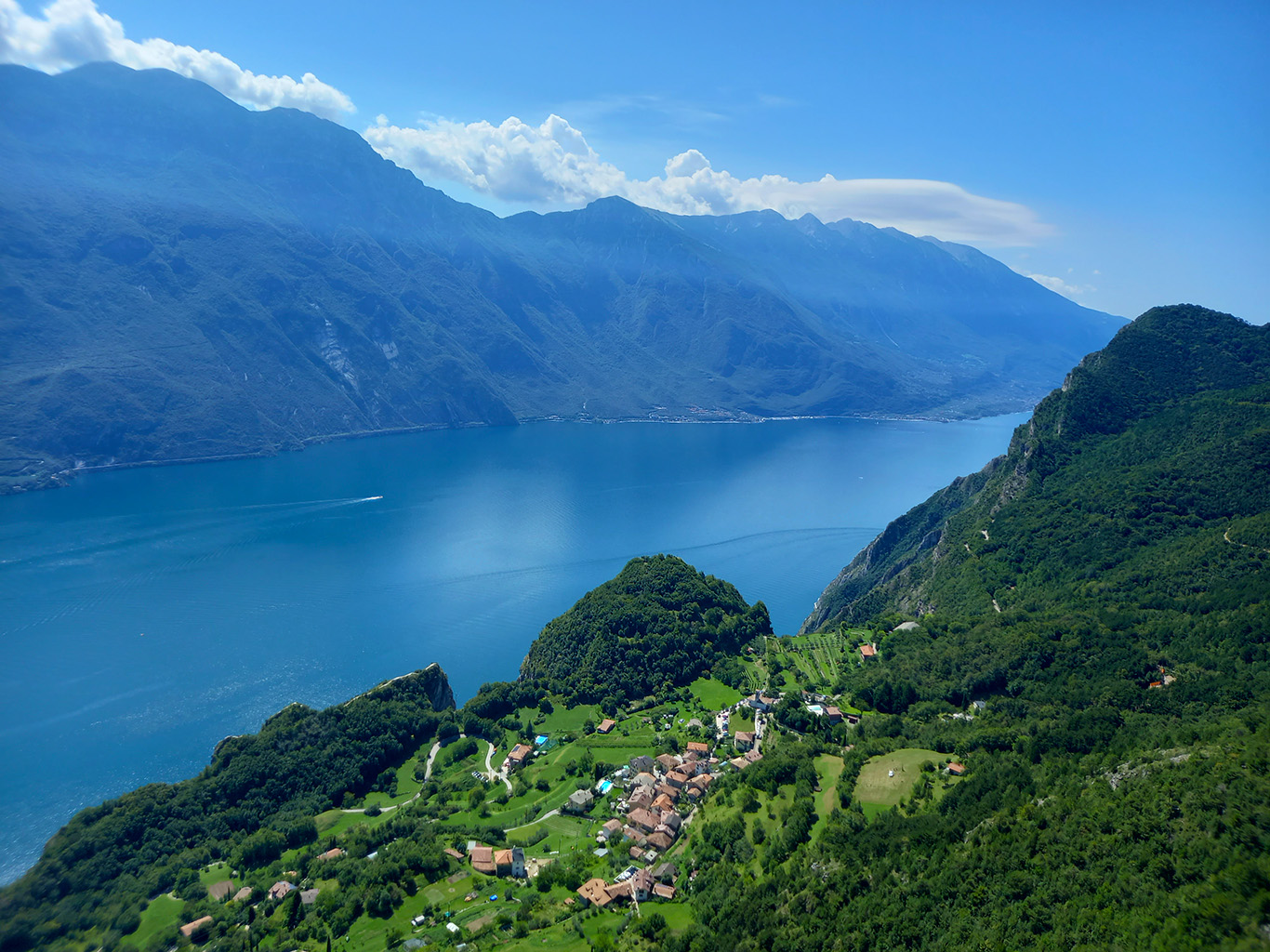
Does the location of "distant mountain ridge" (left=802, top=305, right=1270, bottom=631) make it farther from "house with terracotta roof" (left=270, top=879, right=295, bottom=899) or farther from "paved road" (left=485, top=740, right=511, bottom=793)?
"house with terracotta roof" (left=270, top=879, right=295, bottom=899)

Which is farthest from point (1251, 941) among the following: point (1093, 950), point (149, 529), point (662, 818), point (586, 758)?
point (149, 529)

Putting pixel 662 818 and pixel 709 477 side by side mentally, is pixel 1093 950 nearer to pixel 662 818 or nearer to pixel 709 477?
pixel 662 818

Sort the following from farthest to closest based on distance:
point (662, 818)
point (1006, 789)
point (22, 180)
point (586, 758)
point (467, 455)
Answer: point (22, 180) → point (467, 455) → point (586, 758) → point (662, 818) → point (1006, 789)

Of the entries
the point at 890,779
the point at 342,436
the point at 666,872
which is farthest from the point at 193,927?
the point at 342,436

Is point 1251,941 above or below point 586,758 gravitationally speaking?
above

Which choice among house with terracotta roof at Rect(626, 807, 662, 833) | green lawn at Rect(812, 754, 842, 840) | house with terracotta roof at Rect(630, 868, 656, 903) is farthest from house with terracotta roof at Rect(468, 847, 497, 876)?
green lawn at Rect(812, 754, 842, 840)

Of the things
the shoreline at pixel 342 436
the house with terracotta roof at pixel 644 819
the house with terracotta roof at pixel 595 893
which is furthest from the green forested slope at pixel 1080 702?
the shoreline at pixel 342 436

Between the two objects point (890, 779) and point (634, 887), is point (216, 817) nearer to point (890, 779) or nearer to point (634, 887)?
point (634, 887)
